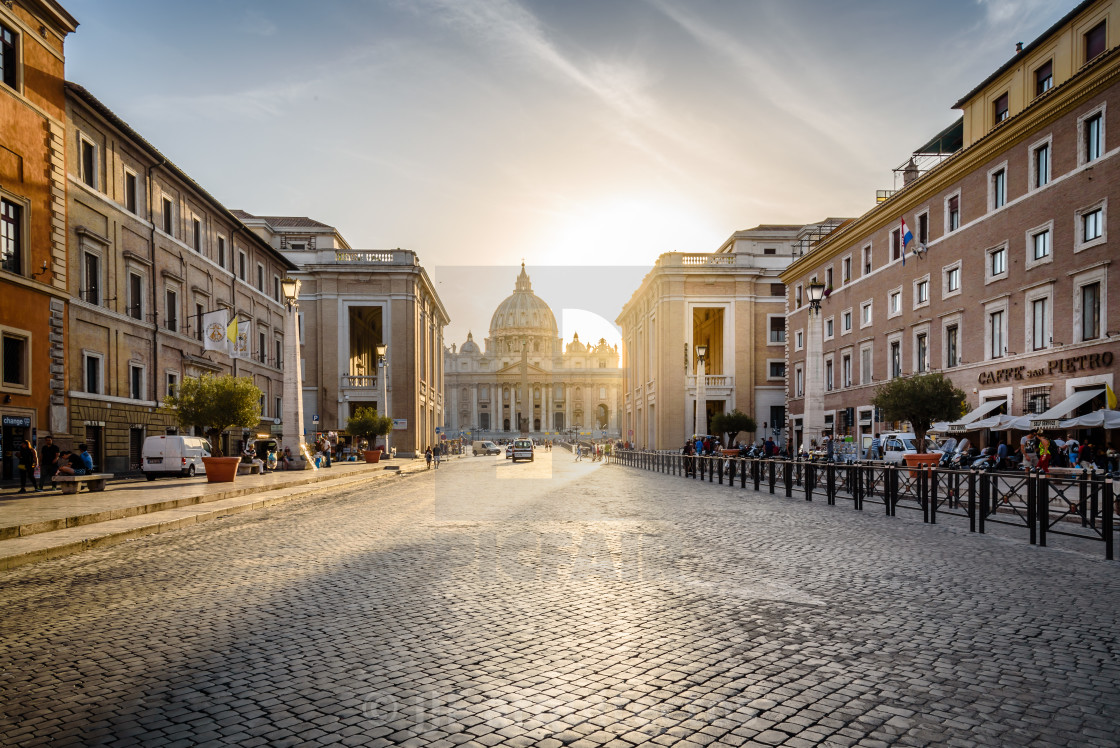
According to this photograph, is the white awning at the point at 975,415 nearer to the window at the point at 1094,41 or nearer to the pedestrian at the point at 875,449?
the pedestrian at the point at 875,449

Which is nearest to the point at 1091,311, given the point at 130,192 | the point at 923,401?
the point at 923,401

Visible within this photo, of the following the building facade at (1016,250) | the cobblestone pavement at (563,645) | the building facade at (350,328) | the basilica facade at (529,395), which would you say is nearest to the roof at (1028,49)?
the building facade at (1016,250)

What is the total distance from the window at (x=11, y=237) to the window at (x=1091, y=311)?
3027cm

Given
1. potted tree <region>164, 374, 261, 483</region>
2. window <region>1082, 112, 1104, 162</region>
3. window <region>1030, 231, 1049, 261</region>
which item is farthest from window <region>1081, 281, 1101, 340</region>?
potted tree <region>164, 374, 261, 483</region>

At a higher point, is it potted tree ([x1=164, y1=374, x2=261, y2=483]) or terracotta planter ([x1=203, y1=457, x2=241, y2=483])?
potted tree ([x1=164, y1=374, x2=261, y2=483])

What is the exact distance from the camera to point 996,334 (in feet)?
90.0

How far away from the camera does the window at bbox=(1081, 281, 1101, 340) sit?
Result: 73.0 feet

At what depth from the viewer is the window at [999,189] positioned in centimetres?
2711

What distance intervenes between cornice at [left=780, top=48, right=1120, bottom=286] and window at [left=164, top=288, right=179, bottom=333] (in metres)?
31.2

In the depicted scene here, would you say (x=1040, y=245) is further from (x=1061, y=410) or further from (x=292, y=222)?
(x=292, y=222)

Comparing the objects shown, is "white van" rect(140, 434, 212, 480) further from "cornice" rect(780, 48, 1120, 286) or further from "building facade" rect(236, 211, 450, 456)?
"building facade" rect(236, 211, 450, 456)

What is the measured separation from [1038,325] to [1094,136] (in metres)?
5.94

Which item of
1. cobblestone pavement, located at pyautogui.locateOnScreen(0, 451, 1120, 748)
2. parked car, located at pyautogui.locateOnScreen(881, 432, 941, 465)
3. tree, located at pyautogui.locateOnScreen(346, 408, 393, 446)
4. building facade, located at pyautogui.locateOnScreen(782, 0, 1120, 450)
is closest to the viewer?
cobblestone pavement, located at pyautogui.locateOnScreen(0, 451, 1120, 748)

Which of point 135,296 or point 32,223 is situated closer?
point 32,223
